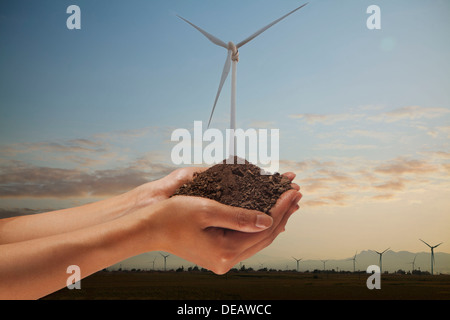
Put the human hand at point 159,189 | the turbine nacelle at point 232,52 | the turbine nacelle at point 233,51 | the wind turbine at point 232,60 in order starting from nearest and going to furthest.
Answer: the human hand at point 159,189 < the wind turbine at point 232,60 < the turbine nacelle at point 232,52 < the turbine nacelle at point 233,51

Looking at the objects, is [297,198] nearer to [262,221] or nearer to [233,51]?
[262,221]

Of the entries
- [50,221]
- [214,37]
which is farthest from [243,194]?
[214,37]

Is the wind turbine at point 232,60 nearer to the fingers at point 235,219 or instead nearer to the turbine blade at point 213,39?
the turbine blade at point 213,39

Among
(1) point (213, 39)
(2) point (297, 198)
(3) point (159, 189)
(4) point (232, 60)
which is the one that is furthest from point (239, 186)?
(1) point (213, 39)

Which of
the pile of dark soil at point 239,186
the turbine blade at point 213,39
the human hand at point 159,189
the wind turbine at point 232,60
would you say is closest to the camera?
the pile of dark soil at point 239,186

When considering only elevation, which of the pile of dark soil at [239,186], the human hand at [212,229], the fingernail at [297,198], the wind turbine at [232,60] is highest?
the wind turbine at [232,60]

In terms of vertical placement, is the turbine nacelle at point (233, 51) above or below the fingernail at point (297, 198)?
above

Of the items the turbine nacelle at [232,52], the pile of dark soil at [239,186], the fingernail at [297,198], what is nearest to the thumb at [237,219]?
the pile of dark soil at [239,186]
